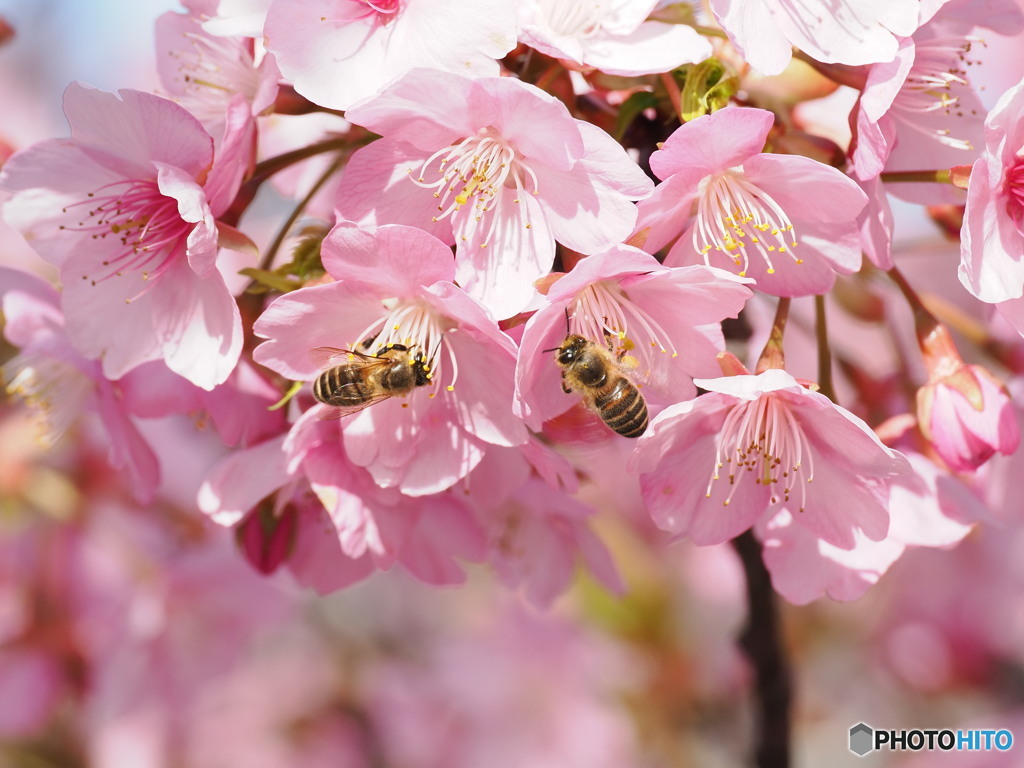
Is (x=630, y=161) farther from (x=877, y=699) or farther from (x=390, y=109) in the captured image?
(x=877, y=699)

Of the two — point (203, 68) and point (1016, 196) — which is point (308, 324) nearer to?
point (203, 68)

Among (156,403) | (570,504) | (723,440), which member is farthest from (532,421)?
(156,403)

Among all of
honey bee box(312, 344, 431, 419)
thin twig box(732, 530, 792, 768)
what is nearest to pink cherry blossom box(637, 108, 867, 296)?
honey bee box(312, 344, 431, 419)

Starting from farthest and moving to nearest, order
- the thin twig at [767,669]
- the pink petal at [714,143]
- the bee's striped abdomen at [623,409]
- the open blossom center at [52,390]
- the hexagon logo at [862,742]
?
the hexagon logo at [862,742] < the thin twig at [767,669] < the open blossom center at [52,390] < the bee's striped abdomen at [623,409] < the pink petal at [714,143]

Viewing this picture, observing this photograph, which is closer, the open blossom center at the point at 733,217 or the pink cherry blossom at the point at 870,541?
the open blossom center at the point at 733,217

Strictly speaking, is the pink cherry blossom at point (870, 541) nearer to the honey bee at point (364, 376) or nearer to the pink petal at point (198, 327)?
the honey bee at point (364, 376)

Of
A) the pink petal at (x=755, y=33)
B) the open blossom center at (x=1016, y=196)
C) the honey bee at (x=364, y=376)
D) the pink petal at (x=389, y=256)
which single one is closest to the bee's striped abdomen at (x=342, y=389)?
the honey bee at (x=364, y=376)

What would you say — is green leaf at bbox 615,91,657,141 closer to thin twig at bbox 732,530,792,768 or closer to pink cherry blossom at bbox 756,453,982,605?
pink cherry blossom at bbox 756,453,982,605
